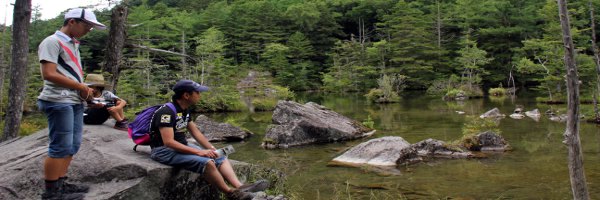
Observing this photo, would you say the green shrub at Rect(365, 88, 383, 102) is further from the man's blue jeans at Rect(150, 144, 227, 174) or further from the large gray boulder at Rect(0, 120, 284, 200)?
the man's blue jeans at Rect(150, 144, 227, 174)

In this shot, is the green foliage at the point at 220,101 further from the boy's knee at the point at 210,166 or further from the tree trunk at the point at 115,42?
the boy's knee at the point at 210,166

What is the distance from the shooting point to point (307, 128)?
14211 mm

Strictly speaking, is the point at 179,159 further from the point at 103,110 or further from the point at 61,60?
the point at 103,110

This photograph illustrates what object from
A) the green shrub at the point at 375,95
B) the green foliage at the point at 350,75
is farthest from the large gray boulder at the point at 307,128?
the green foliage at the point at 350,75

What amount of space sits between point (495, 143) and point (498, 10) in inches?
1303

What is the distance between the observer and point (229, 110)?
89.7ft

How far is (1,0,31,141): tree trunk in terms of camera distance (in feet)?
32.5

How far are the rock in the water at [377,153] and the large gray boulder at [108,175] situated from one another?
570 cm

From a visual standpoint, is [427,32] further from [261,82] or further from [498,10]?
[261,82]

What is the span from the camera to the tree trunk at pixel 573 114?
4.54 meters

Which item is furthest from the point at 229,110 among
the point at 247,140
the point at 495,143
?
the point at 495,143

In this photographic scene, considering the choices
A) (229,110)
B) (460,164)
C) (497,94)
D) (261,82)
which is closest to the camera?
(460,164)

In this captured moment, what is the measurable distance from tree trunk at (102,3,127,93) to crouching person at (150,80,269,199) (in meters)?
5.42

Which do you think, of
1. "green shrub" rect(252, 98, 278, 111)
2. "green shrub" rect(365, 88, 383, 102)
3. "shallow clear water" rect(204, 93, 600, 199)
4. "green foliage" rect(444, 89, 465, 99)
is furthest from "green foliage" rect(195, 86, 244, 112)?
"green foliage" rect(444, 89, 465, 99)
